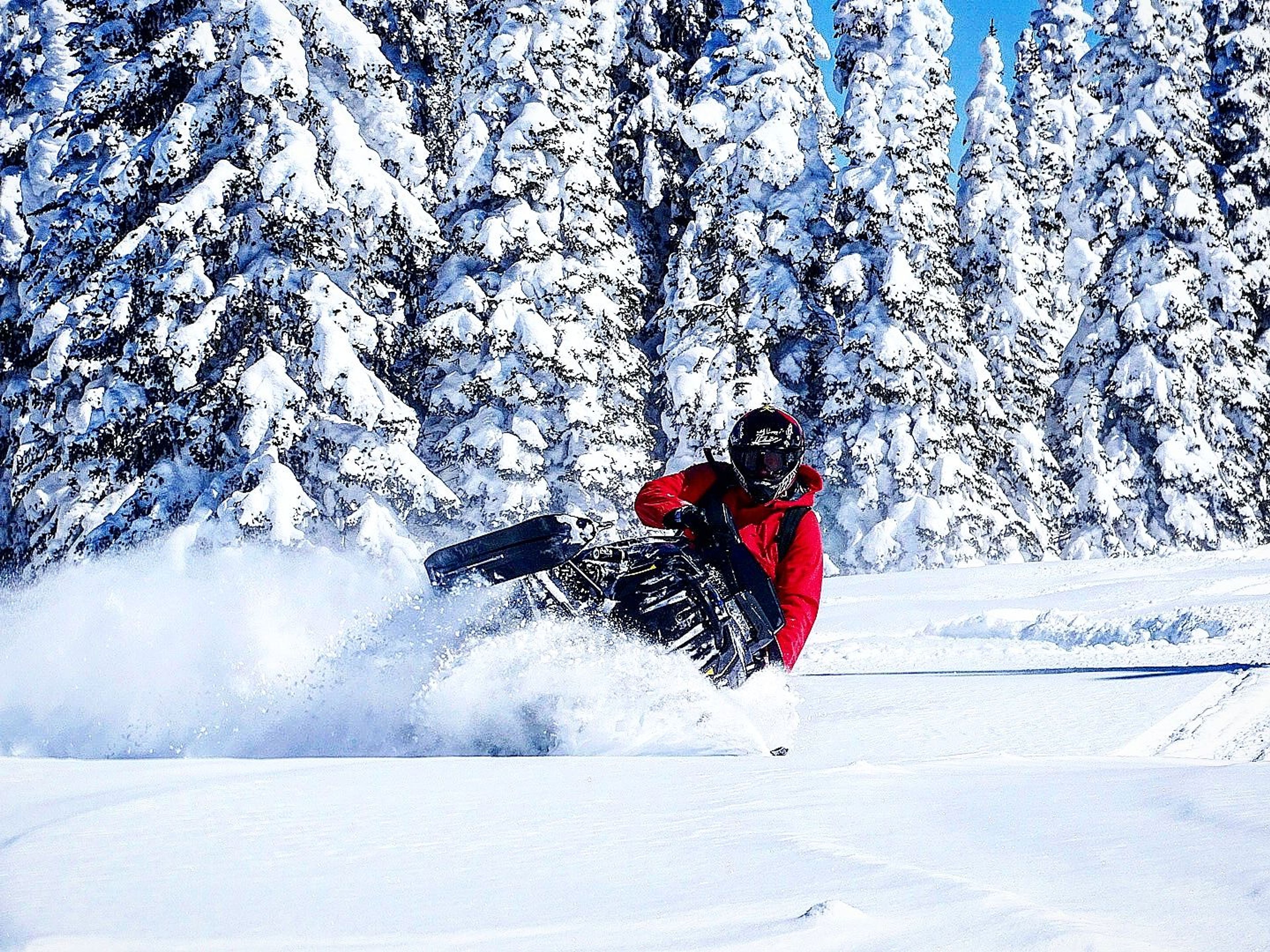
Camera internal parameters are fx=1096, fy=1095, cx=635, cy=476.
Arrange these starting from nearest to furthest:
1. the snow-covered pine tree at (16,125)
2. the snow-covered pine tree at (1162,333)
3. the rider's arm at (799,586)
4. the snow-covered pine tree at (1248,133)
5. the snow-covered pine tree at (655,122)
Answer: the rider's arm at (799,586), the snow-covered pine tree at (16,125), the snow-covered pine tree at (1162,333), the snow-covered pine tree at (1248,133), the snow-covered pine tree at (655,122)

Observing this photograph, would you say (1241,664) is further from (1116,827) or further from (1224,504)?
(1224,504)

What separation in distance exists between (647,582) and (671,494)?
29.3 inches

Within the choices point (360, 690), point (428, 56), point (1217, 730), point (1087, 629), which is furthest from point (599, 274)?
point (1217, 730)

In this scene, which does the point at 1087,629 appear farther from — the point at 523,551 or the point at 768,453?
the point at 523,551

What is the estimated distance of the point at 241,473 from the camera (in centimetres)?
1289

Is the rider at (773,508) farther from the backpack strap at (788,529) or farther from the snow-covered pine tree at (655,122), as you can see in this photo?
the snow-covered pine tree at (655,122)

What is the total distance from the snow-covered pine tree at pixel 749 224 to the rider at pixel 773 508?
13.9 metres

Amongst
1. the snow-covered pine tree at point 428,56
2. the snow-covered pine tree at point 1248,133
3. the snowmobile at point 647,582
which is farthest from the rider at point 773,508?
the snow-covered pine tree at point 1248,133

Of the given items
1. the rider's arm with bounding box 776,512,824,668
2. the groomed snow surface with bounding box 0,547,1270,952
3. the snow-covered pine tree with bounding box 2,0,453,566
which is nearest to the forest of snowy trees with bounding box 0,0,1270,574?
the snow-covered pine tree with bounding box 2,0,453,566

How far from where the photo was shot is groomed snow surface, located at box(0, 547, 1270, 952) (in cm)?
191

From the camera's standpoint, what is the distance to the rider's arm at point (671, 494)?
5465 millimetres

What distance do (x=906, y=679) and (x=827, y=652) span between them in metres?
1.68

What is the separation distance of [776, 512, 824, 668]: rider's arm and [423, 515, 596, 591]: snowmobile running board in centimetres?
112

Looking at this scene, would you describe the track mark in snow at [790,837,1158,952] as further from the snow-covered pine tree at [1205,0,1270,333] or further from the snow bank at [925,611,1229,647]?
the snow-covered pine tree at [1205,0,1270,333]
